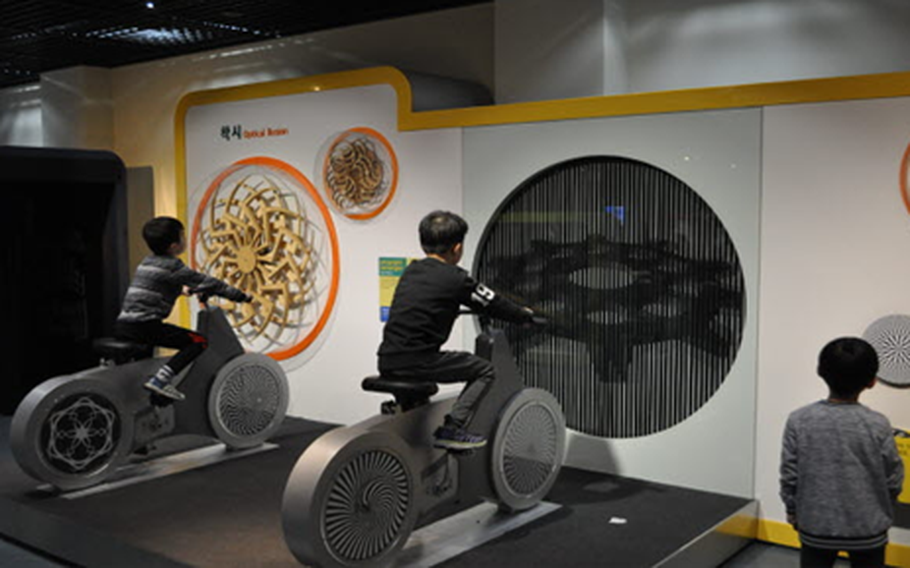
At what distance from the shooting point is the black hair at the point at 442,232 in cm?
384

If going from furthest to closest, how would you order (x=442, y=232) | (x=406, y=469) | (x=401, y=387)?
(x=442, y=232), (x=401, y=387), (x=406, y=469)

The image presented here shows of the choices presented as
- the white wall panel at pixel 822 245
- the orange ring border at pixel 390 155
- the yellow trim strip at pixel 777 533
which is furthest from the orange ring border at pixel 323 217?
the yellow trim strip at pixel 777 533

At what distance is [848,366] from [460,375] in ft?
5.16

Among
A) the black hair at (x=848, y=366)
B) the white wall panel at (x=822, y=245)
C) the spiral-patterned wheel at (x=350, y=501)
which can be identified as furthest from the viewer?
the white wall panel at (x=822, y=245)

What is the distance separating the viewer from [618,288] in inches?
188

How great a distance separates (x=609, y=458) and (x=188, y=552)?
2.22 m

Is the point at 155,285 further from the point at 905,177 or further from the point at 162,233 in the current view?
the point at 905,177

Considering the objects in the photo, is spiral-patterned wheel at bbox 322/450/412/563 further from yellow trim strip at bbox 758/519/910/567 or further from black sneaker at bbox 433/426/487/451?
yellow trim strip at bbox 758/519/910/567

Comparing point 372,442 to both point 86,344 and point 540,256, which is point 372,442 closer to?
point 540,256

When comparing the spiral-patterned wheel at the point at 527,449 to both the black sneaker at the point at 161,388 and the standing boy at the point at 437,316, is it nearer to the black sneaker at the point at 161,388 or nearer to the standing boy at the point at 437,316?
the standing boy at the point at 437,316

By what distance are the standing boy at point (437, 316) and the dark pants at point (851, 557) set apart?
4.36 feet

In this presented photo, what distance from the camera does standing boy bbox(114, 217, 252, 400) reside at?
191 inches

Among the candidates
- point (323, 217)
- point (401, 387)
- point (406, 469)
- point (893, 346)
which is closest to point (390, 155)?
point (323, 217)

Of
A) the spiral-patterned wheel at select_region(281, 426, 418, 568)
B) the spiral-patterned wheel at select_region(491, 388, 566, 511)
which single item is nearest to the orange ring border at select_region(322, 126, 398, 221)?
the spiral-patterned wheel at select_region(491, 388, 566, 511)
